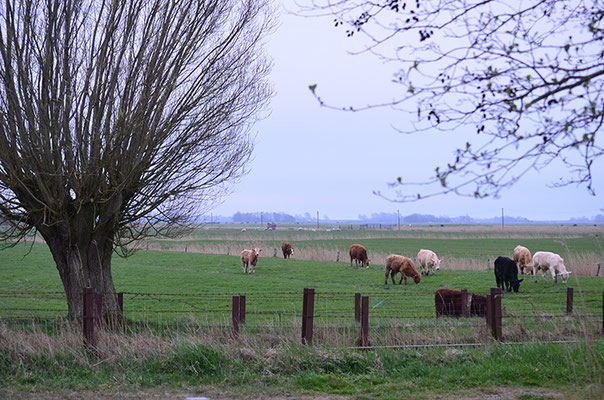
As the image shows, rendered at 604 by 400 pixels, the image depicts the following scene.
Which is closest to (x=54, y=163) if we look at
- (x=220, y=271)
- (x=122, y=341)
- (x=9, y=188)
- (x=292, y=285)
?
(x=9, y=188)

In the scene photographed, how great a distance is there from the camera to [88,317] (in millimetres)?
9359

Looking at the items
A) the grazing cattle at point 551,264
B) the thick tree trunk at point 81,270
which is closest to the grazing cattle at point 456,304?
the thick tree trunk at point 81,270

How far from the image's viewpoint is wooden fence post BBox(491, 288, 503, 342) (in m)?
10.5

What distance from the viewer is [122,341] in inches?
364

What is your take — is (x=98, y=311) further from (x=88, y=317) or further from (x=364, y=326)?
(x=364, y=326)

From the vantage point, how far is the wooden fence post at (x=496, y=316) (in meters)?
10.5

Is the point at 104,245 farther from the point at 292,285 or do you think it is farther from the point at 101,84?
the point at 292,285

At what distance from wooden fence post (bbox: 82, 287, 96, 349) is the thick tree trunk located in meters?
2.72

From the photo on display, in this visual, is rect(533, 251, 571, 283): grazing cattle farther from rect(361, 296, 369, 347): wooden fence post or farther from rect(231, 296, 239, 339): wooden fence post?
rect(231, 296, 239, 339): wooden fence post

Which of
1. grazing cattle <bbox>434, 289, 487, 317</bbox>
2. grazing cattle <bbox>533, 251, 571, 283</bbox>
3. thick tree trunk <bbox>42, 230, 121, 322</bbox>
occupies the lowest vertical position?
grazing cattle <bbox>434, 289, 487, 317</bbox>

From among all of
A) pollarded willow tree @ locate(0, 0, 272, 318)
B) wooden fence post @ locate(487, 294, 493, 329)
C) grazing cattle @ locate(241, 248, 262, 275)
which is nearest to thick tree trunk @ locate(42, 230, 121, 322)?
pollarded willow tree @ locate(0, 0, 272, 318)

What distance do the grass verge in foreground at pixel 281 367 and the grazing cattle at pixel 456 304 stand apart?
672 centimetres

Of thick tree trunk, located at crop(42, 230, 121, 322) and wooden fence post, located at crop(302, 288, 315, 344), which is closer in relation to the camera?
wooden fence post, located at crop(302, 288, 315, 344)

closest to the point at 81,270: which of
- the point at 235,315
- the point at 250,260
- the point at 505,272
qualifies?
the point at 235,315
